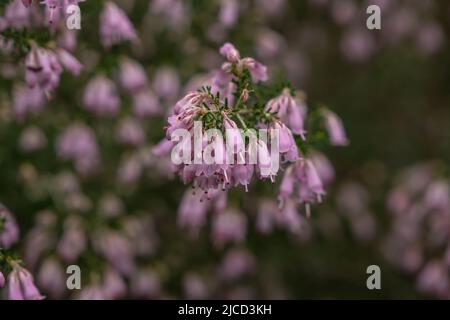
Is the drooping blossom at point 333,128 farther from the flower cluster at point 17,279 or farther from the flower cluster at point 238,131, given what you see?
the flower cluster at point 17,279

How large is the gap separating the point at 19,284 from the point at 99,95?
6.04 feet

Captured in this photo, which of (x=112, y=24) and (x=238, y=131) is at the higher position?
(x=112, y=24)

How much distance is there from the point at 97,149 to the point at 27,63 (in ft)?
5.54

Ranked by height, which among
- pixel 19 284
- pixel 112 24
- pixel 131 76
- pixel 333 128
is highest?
pixel 112 24

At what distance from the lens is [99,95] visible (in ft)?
20.4

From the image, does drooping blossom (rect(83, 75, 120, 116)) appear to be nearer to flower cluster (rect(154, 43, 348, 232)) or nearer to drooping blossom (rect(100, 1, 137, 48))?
drooping blossom (rect(100, 1, 137, 48))

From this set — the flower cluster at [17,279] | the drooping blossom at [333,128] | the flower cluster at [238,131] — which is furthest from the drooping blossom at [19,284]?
the drooping blossom at [333,128]

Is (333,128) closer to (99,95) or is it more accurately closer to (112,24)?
(112,24)

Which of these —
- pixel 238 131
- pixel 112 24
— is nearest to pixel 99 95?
pixel 112 24

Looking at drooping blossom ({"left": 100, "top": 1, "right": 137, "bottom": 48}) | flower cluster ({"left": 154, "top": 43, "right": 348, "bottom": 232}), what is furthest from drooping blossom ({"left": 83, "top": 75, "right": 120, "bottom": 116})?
flower cluster ({"left": 154, "top": 43, "right": 348, "bottom": 232})

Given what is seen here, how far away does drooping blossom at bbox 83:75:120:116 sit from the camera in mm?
6215

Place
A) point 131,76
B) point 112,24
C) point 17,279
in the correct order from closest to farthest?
1. point 17,279
2. point 112,24
3. point 131,76

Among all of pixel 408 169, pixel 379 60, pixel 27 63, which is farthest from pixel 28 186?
pixel 379 60

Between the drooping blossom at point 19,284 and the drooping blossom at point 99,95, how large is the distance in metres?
1.74
